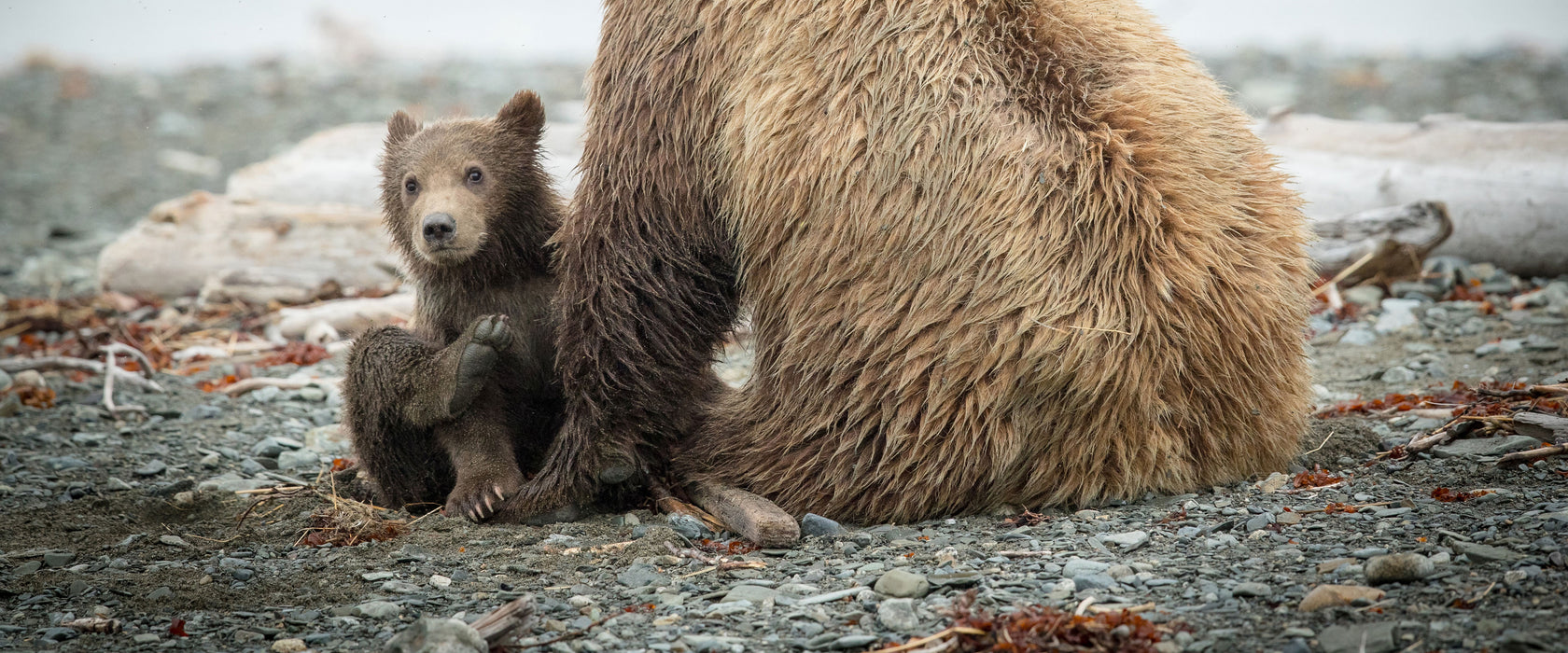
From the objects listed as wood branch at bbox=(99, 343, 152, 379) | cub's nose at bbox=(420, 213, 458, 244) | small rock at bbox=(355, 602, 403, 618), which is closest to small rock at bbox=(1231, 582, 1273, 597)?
small rock at bbox=(355, 602, 403, 618)

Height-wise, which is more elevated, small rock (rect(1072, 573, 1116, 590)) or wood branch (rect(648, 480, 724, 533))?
small rock (rect(1072, 573, 1116, 590))

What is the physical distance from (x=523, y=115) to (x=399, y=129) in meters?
0.54

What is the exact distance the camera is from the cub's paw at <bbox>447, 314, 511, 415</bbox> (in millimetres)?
4141

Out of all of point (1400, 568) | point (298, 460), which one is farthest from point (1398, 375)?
point (298, 460)

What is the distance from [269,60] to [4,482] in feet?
54.9

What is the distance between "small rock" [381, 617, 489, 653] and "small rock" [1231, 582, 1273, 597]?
6.13 ft

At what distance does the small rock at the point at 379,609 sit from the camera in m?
3.30

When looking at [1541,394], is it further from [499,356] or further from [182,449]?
[182,449]

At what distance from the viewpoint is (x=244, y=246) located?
8.24 meters

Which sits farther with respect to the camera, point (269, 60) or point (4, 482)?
point (269, 60)

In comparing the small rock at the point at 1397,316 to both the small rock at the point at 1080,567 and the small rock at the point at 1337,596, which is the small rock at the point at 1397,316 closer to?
the small rock at the point at 1080,567

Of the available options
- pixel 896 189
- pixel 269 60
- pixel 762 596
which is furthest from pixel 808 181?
pixel 269 60

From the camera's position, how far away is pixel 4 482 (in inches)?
196

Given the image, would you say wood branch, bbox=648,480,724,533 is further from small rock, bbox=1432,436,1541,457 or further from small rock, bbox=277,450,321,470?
small rock, bbox=1432,436,1541,457
